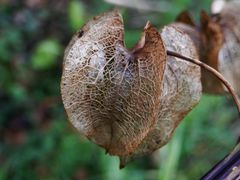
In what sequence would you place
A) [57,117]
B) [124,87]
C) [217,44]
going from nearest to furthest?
[124,87] < [217,44] < [57,117]

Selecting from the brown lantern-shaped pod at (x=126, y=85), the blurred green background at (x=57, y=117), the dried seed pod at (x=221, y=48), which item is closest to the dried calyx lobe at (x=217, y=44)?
the dried seed pod at (x=221, y=48)

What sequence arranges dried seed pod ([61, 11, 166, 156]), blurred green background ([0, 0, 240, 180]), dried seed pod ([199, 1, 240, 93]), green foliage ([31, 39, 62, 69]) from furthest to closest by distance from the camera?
green foliage ([31, 39, 62, 69]), blurred green background ([0, 0, 240, 180]), dried seed pod ([199, 1, 240, 93]), dried seed pod ([61, 11, 166, 156])

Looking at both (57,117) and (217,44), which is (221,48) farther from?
(57,117)

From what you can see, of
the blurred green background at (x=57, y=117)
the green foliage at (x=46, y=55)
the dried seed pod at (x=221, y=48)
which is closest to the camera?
the dried seed pod at (x=221, y=48)

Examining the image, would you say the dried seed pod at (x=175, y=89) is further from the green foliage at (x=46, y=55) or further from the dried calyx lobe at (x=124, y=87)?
the green foliage at (x=46, y=55)

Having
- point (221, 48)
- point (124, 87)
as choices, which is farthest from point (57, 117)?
point (124, 87)

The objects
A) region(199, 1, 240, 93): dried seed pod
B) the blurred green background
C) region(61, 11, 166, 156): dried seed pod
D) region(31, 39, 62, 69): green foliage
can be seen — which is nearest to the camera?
region(61, 11, 166, 156): dried seed pod

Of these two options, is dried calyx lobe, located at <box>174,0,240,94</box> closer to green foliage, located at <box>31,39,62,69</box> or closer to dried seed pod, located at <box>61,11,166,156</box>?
dried seed pod, located at <box>61,11,166,156</box>

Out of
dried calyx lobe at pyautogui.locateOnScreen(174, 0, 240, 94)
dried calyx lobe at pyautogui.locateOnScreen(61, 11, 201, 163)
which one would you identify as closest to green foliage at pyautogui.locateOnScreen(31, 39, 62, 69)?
dried calyx lobe at pyautogui.locateOnScreen(174, 0, 240, 94)
